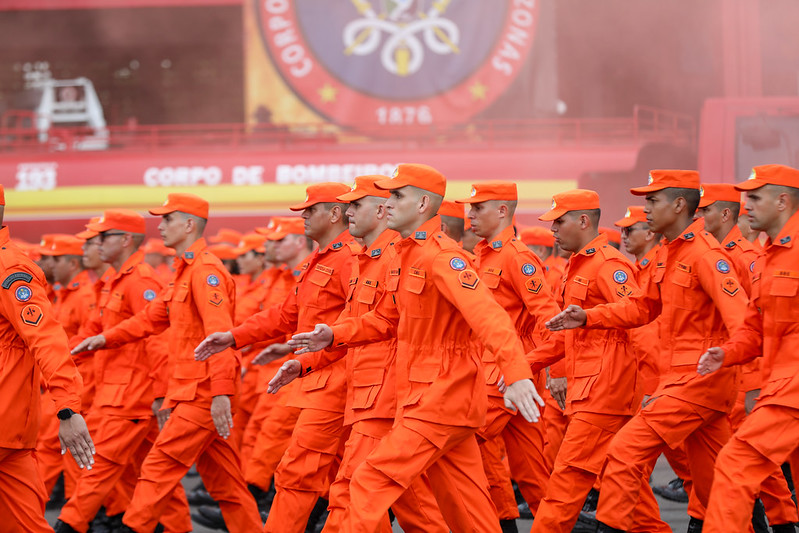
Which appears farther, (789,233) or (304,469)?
(304,469)

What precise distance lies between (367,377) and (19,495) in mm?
1447

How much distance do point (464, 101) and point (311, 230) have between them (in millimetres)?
9993

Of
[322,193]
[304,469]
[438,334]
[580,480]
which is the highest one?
[322,193]

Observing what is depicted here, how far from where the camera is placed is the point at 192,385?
5969mm

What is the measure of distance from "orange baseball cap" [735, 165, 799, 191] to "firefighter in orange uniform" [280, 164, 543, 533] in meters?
1.30

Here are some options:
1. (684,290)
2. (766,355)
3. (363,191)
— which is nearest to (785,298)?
(766,355)

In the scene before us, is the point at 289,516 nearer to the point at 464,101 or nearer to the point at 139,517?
the point at 139,517

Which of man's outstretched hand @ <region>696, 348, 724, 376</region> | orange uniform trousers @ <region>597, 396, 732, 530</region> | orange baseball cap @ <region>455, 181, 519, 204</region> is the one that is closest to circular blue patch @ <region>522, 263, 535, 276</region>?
orange baseball cap @ <region>455, 181, 519, 204</region>

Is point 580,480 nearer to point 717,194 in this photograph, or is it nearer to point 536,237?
point 717,194

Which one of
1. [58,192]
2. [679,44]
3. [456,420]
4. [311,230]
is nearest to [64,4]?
[58,192]

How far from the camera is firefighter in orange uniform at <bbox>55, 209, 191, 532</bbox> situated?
5965 millimetres

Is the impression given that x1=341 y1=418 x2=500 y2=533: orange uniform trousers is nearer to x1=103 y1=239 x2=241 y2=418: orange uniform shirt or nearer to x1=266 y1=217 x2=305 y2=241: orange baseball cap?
x1=103 y1=239 x2=241 y2=418: orange uniform shirt

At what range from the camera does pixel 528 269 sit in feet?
19.4

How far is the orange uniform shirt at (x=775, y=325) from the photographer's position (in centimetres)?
442
